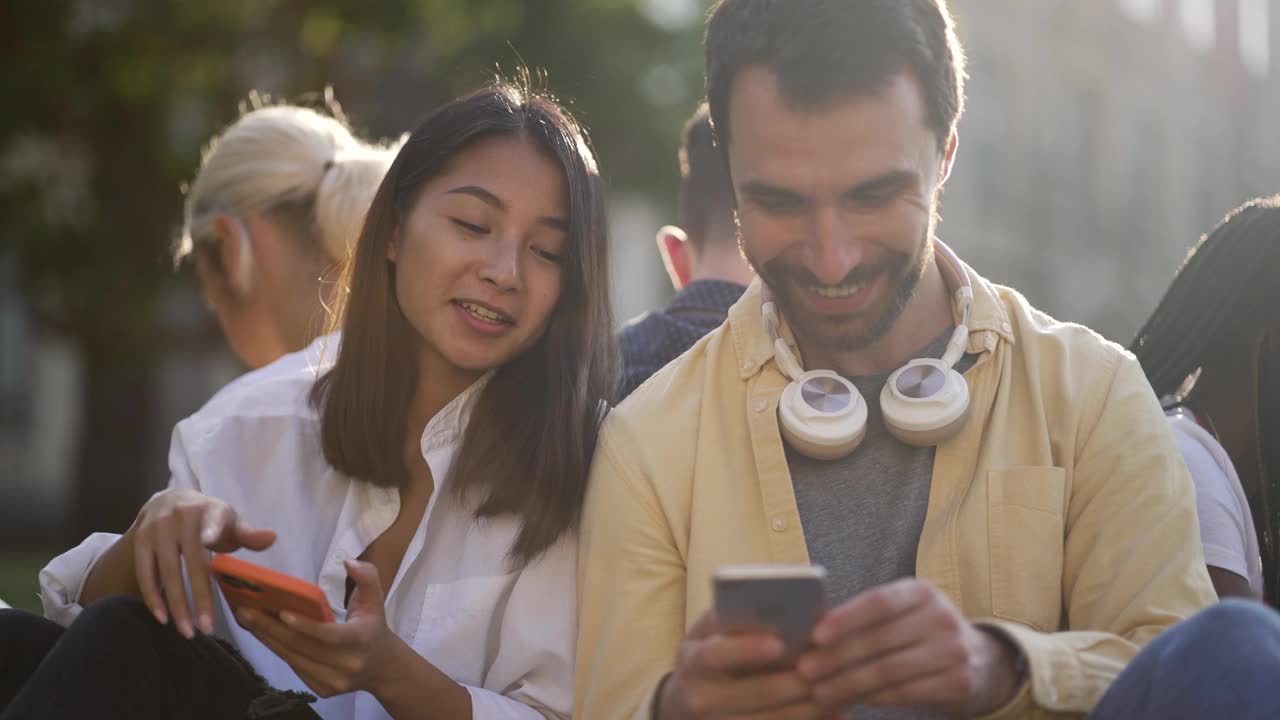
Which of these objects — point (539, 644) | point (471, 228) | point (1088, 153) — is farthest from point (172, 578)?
point (1088, 153)

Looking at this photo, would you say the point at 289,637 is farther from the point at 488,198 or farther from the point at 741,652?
the point at 488,198

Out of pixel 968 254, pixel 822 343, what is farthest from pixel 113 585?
pixel 968 254

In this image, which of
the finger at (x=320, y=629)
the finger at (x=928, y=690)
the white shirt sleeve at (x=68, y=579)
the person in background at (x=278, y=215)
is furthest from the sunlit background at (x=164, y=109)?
the finger at (x=928, y=690)

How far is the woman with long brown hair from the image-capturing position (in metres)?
2.97

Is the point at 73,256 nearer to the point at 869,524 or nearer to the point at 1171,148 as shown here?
the point at 869,524

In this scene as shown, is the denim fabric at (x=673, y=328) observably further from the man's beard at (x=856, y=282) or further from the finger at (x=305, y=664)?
the finger at (x=305, y=664)

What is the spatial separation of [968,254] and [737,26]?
28.7 m

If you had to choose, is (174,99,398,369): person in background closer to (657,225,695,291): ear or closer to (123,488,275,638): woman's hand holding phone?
(657,225,695,291): ear

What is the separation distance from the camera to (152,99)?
543 inches

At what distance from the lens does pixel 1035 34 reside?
31.9 metres

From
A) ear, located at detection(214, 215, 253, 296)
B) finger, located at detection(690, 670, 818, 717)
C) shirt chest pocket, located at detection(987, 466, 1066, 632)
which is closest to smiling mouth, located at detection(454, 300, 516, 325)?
shirt chest pocket, located at detection(987, 466, 1066, 632)

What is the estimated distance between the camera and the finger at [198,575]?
285cm

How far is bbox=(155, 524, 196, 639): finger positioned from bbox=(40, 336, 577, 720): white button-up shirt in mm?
485

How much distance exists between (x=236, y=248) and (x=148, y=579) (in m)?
2.12
